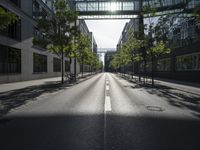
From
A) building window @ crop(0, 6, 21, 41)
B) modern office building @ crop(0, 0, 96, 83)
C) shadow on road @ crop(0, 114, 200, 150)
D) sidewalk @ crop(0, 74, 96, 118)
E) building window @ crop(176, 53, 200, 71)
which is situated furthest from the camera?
building window @ crop(176, 53, 200, 71)

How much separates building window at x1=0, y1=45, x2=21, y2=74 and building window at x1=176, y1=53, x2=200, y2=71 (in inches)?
894

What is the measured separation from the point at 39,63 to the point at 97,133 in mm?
32857

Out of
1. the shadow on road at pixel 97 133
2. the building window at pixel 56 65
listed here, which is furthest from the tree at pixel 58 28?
the building window at pixel 56 65

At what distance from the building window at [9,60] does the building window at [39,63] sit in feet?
19.9

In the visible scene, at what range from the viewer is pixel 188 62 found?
3222 cm

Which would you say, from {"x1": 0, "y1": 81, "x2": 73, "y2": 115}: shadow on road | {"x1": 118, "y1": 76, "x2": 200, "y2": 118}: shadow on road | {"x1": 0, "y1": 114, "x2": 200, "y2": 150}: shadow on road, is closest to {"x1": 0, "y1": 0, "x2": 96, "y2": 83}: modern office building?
{"x1": 0, "y1": 81, "x2": 73, "y2": 115}: shadow on road

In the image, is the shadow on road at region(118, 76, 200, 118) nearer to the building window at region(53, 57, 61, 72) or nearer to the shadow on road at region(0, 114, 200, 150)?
the shadow on road at region(0, 114, 200, 150)

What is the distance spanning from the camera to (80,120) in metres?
7.04

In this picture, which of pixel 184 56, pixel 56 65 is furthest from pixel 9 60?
pixel 184 56

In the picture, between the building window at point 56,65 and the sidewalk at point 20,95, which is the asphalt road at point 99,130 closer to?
the sidewalk at point 20,95

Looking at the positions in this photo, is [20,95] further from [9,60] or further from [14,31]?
[14,31]

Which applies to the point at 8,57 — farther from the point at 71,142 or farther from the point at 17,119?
the point at 71,142

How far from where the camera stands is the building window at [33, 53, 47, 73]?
34.7m

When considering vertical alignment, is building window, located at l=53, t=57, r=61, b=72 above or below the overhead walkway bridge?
below
